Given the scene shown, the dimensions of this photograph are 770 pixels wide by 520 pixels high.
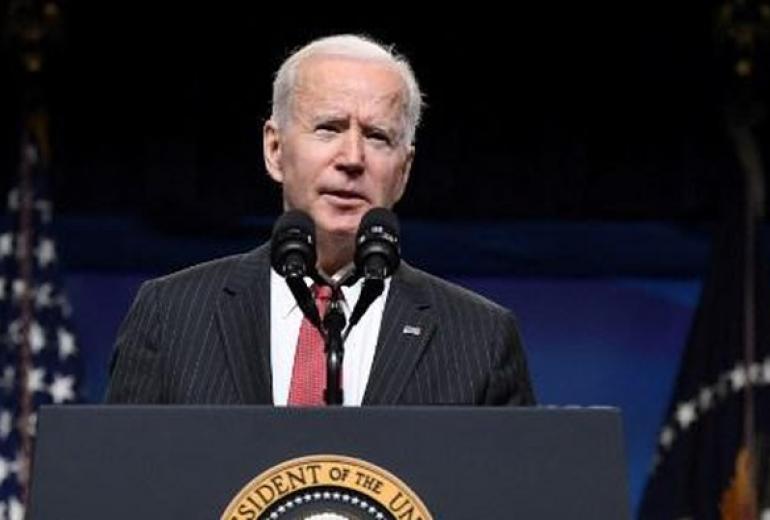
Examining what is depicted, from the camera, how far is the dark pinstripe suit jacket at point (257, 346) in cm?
229

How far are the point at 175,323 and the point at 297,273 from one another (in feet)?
1.07

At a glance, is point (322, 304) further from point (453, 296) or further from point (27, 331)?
point (27, 331)

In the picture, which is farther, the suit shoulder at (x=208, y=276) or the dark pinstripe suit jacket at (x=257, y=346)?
the suit shoulder at (x=208, y=276)

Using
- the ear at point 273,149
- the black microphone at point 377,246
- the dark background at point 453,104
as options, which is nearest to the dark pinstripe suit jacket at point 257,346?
the ear at point 273,149

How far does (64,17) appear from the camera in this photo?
5062mm

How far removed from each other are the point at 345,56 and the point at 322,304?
1.13ft

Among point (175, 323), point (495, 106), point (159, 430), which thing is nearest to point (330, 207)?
point (175, 323)

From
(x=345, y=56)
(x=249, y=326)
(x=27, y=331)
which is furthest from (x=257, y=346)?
(x=27, y=331)

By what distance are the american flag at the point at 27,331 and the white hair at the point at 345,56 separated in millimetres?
2592

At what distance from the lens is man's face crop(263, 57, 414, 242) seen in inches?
93.7

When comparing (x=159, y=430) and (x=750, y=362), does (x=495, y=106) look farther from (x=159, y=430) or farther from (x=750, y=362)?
(x=159, y=430)

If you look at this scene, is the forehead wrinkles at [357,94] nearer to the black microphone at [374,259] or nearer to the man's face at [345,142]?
the man's face at [345,142]

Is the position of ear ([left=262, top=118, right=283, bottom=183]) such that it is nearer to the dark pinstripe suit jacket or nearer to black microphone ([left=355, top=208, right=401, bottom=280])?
the dark pinstripe suit jacket

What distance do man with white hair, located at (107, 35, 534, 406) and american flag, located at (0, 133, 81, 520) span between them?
2.56 meters
